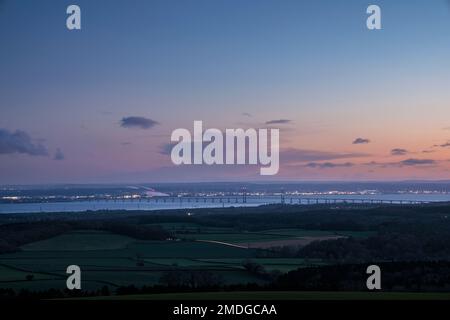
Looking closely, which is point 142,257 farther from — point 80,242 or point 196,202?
point 196,202

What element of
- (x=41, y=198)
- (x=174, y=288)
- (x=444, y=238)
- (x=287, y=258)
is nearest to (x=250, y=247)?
(x=287, y=258)

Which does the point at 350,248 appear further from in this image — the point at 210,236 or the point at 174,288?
the point at 174,288

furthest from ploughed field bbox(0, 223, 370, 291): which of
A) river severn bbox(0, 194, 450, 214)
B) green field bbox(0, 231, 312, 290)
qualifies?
river severn bbox(0, 194, 450, 214)

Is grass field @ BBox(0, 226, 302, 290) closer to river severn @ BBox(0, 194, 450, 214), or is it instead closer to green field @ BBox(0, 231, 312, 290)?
green field @ BBox(0, 231, 312, 290)

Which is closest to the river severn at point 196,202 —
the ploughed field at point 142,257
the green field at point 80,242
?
the ploughed field at point 142,257

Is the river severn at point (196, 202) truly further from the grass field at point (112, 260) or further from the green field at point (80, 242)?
the grass field at point (112, 260)
